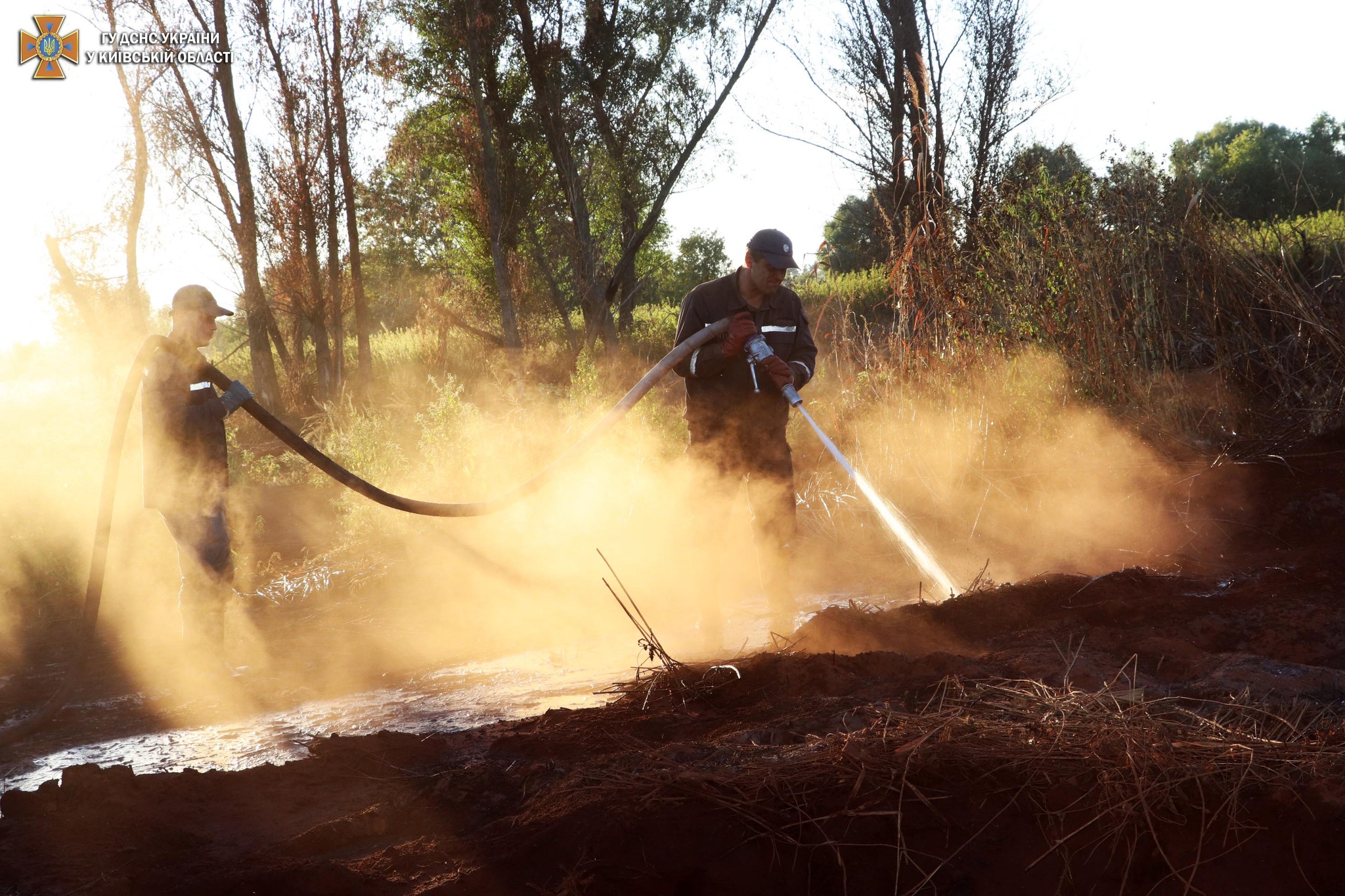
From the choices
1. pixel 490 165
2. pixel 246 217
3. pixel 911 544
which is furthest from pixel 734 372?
pixel 246 217

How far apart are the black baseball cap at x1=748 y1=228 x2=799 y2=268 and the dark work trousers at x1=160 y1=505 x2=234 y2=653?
358cm

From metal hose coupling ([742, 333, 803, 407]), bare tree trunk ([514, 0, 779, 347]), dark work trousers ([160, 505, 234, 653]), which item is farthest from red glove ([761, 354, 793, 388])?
bare tree trunk ([514, 0, 779, 347])

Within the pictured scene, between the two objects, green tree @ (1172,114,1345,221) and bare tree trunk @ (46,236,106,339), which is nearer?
green tree @ (1172,114,1345,221)

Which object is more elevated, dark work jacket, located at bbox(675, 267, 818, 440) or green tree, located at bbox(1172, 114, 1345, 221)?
green tree, located at bbox(1172, 114, 1345, 221)

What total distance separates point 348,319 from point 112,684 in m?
27.3

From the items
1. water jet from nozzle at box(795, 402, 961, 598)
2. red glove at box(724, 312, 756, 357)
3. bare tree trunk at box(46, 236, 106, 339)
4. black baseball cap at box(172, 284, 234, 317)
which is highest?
bare tree trunk at box(46, 236, 106, 339)

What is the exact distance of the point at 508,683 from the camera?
4.97 meters

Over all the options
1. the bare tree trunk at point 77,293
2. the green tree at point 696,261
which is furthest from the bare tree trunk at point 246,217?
the green tree at point 696,261

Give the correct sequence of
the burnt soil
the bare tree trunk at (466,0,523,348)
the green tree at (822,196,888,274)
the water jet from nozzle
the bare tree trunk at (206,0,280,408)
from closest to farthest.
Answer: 1. the burnt soil
2. the water jet from nozzle
3. the green tree at (822,196,888,274)
4. the bare tree trunk at (466,0,523,348)
5. the bare tree trunk at (206,0,280,408)

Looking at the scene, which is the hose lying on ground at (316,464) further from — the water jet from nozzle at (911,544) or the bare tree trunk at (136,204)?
the bare tree trunk at (136,204)

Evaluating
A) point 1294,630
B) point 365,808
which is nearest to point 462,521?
point 365,808

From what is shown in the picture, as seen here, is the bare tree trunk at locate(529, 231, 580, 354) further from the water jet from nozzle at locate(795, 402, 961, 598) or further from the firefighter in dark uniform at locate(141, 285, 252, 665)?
the firefighter in dark uniform at locate(141, 285, 252, 665)

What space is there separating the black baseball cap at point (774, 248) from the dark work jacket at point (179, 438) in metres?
3.29

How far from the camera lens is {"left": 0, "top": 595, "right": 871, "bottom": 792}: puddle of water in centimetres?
412
